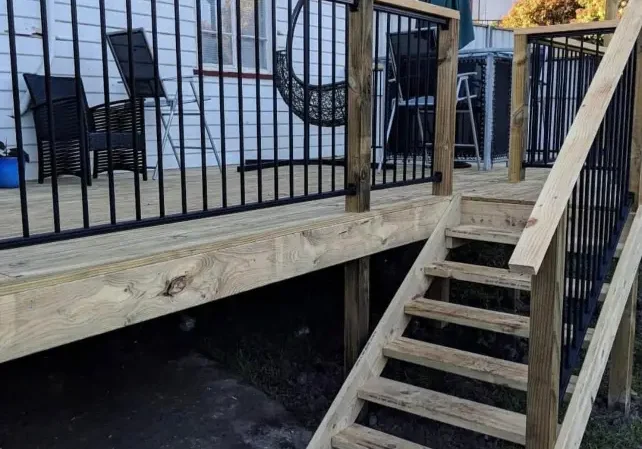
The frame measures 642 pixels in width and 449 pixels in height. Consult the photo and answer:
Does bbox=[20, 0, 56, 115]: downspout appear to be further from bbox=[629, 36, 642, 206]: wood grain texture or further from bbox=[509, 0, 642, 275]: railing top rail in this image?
bbox=[629, 36, 642, 206]: wood grain texture

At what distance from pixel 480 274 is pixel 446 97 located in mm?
854


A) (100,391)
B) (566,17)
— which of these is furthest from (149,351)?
(566,17)

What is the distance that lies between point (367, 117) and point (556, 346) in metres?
1.26

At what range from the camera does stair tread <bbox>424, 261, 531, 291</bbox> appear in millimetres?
2920

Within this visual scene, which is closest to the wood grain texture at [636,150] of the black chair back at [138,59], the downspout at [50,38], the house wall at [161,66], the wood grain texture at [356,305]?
the wood grain texture at [356,305]

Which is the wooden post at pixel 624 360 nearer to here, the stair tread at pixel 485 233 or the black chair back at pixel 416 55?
the stair tread at pixel 485 233

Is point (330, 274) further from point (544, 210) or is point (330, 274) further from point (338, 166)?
point (544, 210)

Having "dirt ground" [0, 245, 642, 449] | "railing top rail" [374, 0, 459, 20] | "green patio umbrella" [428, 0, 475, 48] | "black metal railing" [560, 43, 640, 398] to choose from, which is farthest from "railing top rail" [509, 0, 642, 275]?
"green patio umbrella" [428, 0, 475, 48]

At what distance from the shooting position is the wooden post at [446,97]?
3130mm

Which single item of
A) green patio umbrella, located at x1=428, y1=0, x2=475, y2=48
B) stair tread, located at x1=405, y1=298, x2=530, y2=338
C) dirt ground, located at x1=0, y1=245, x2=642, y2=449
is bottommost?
dirt ground, located at x1=0, y1=245, x2=642, y2=449

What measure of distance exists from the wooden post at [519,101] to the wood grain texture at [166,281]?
1528mm

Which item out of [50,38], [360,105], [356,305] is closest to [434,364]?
[356,305]

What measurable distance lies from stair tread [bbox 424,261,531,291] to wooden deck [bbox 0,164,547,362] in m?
0.19

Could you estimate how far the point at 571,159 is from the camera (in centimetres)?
181
